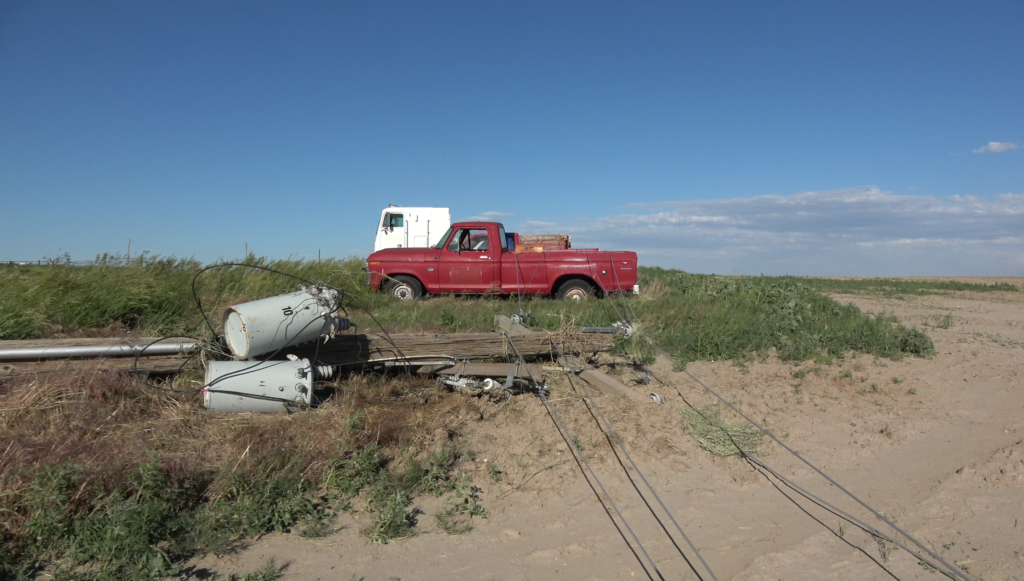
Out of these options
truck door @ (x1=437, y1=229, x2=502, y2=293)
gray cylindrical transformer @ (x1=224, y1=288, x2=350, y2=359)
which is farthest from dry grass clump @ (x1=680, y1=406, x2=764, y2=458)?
truck door @ (x1=437, y1=229, x2=502, y2=293)

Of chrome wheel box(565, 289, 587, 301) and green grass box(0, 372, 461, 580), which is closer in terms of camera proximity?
green grass box(0, 372, 461, 580)

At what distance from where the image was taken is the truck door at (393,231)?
20016mm

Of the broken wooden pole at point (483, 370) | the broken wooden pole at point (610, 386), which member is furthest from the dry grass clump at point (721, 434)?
the broken wooden pole at point (483, 370)

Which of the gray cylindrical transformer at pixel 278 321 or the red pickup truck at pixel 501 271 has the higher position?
the red pickup truck at pixel 501 271

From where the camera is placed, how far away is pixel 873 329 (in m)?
9.76

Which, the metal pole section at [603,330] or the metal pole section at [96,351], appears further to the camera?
the metal pole section at [603,330]

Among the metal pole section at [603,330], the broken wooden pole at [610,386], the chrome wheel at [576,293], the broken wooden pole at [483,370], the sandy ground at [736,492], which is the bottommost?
the sandy ground at [736,492]

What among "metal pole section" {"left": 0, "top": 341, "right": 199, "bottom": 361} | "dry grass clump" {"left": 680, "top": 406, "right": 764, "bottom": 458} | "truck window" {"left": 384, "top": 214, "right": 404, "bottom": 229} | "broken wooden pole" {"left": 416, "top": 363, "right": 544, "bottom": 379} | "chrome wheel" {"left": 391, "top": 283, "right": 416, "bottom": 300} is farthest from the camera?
"truck window" {"left": 384, "top": 214, "right": 404, "bottom": 229}

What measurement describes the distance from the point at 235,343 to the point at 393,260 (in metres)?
7.28

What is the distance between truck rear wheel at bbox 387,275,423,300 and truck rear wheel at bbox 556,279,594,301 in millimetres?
2953

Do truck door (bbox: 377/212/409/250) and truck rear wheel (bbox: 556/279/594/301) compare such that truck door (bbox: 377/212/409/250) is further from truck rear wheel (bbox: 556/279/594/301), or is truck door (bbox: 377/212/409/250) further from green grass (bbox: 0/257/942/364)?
truck rear wheel (bbox: 556/279/594/301)

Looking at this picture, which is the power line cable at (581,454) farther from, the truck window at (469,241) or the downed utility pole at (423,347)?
the truck window at (469,241)

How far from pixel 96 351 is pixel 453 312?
213 inches

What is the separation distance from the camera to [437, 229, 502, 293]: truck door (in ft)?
42.1
